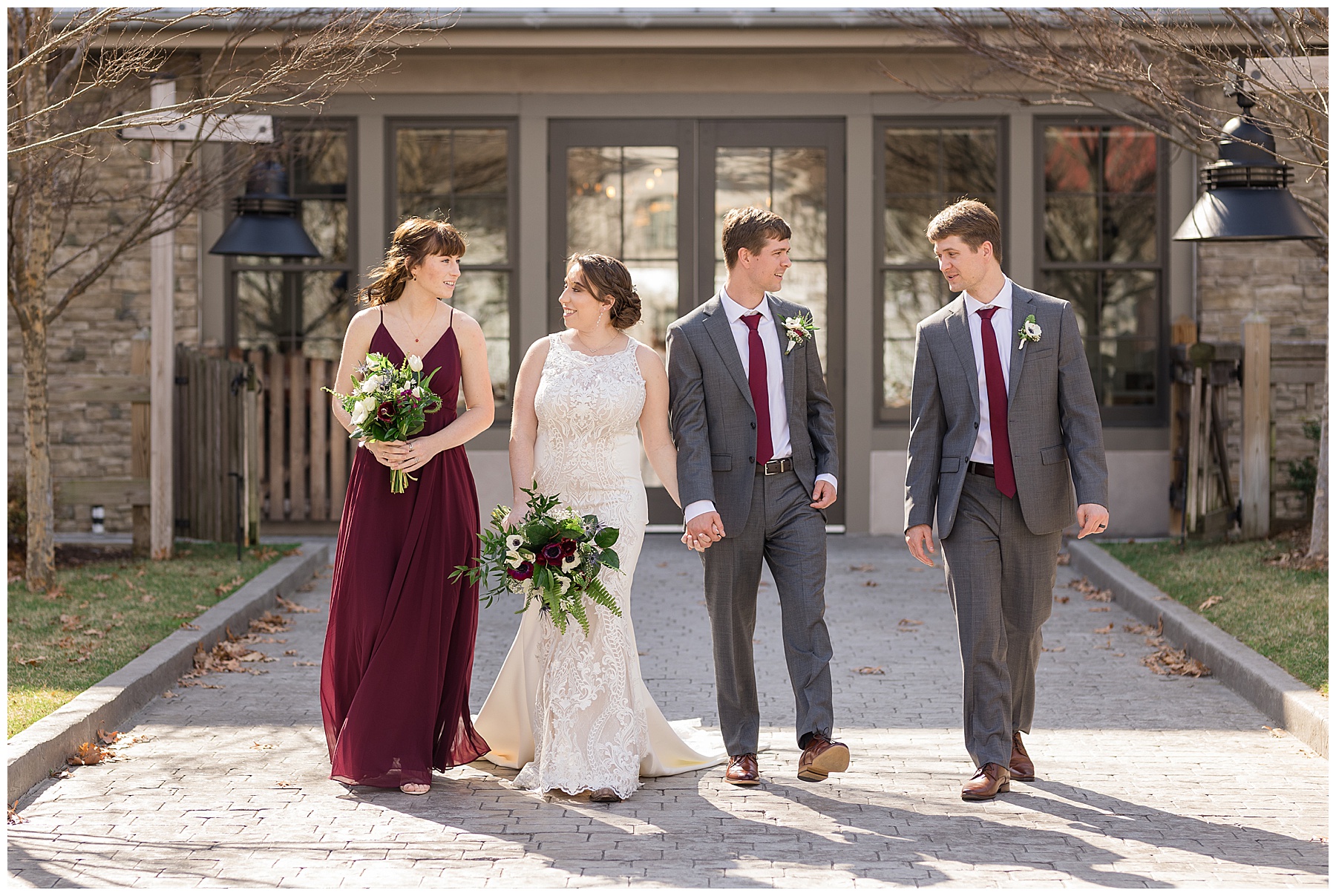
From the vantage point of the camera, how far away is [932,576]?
1128 cm

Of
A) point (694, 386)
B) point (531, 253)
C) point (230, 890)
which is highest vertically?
point (531, 253)

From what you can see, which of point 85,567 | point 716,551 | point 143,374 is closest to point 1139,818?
point 716,551

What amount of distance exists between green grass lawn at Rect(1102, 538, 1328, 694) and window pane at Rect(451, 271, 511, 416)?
5.53 m

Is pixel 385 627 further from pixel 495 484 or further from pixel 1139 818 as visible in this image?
pixel 495 484

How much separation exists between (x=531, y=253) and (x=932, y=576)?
15.4 ft

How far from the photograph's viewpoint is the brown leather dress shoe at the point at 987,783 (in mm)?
5391

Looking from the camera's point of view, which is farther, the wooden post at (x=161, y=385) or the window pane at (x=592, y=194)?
the window pane at (x=592, y=194)

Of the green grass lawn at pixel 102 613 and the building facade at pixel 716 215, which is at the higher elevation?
the building facade at pixel 716 215

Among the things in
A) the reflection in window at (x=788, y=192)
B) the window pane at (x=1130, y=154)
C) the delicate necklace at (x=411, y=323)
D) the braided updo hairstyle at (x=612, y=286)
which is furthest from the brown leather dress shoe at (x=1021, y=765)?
the window pane at (x=1130, y=154)

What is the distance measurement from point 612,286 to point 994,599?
6.06 ft

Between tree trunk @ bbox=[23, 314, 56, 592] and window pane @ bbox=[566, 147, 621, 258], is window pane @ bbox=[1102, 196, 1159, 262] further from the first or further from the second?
tree trunk @ bbox=[23, 314, 56, 592]

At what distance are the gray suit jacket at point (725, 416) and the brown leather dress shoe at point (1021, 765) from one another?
1282 millimetres

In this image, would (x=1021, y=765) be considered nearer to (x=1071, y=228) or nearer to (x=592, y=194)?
(x=1071, y=228)

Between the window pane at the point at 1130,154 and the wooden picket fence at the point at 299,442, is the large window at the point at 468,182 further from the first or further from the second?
the window pane at the point at 1130,154
